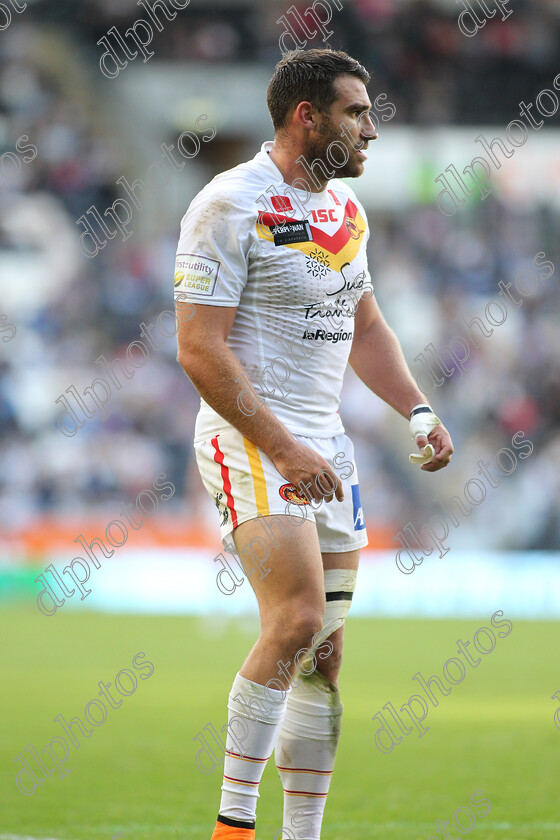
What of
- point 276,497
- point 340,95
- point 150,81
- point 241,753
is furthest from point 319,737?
point 150,81

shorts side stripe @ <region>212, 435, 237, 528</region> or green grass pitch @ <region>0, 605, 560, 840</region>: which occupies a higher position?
shorts side stripe @ <region>212, 435, 237, 528</region>

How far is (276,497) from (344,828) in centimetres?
173

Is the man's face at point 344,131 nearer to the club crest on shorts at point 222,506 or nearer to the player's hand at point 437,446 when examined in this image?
the player's hand at point 437,446

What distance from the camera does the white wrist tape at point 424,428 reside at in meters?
3.86

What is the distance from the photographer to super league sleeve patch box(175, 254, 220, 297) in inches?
139

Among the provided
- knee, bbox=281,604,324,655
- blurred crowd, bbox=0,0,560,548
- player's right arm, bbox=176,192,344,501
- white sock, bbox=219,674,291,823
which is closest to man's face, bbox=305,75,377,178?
player's right arm, bbox=176,192,344,501

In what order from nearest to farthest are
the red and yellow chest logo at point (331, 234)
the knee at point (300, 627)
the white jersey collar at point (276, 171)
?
the knee at point (300, 627) < the red and yellow chest logo at point (331, 234) < the white jersey collar at point (276, 171)

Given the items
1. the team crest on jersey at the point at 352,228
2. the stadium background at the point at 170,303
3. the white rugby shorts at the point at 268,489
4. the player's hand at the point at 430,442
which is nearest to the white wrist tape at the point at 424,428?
the player's hand at the point at 430,442

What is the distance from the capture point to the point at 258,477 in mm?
3574

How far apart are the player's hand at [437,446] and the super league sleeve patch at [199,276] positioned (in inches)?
36.3

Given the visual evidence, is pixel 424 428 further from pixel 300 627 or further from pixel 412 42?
pixel 412 42

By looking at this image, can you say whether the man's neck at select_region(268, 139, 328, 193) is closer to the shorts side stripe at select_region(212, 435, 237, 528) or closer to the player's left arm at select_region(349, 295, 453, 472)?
the player's left arm at select_region(349, 295, 453, 472)

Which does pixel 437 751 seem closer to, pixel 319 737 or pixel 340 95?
pixel 319 737

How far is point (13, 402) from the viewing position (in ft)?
57.5
